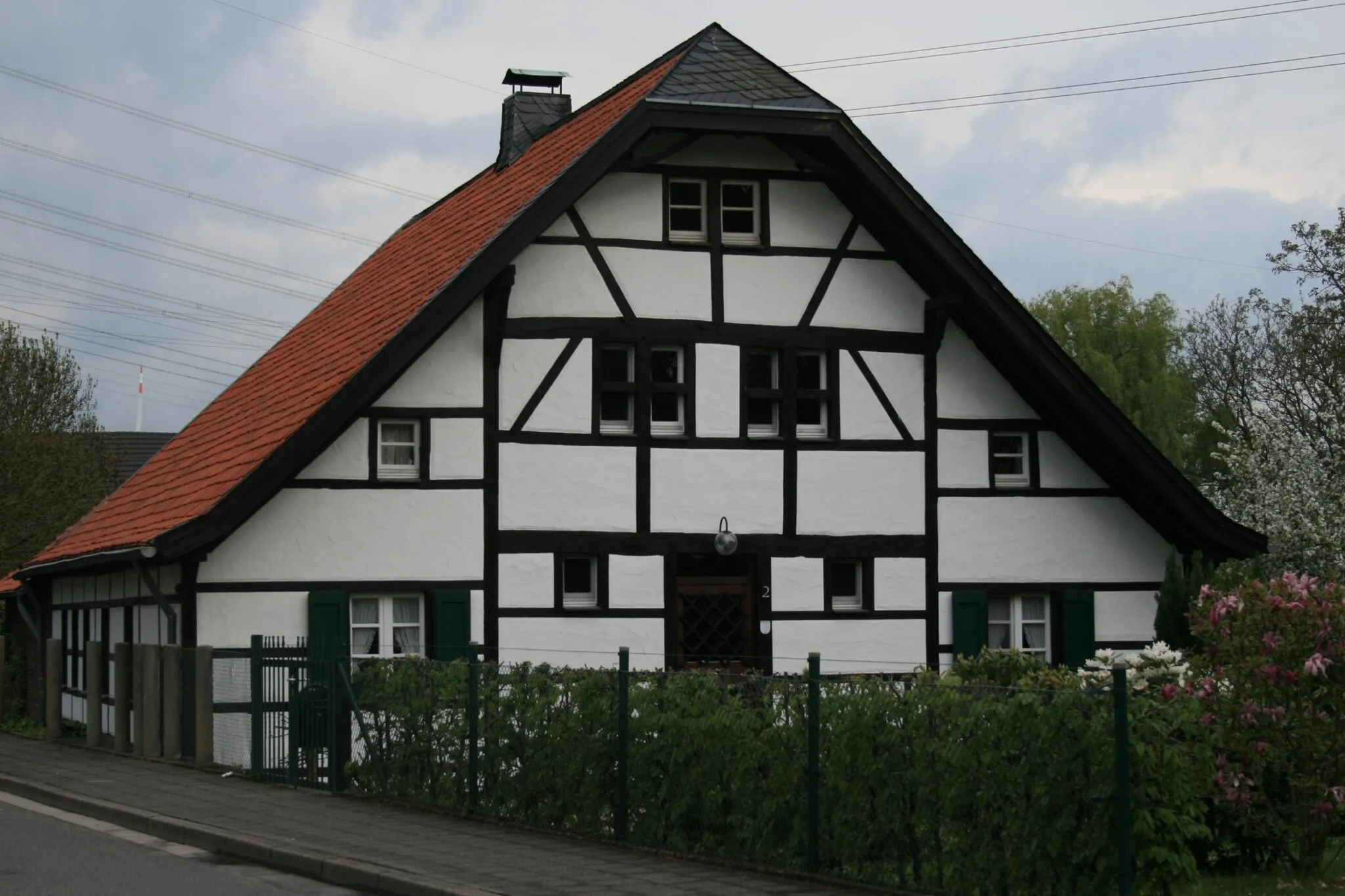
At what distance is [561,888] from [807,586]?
11.6m

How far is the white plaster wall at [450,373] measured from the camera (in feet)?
69.5

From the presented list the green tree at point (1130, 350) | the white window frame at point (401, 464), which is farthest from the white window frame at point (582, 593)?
the green tree at point (1130, 350)

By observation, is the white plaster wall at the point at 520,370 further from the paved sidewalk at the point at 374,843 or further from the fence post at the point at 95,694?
the fence post at the point at 95,694

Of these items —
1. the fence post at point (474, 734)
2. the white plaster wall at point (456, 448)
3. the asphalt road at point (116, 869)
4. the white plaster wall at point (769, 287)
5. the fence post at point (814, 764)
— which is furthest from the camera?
the white plaster wall at point (769, 287)

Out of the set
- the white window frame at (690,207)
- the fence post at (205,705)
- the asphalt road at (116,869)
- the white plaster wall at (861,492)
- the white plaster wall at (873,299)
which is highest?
the white window frame at (690,207)

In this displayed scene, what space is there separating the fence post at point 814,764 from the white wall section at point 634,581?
9.94 meters

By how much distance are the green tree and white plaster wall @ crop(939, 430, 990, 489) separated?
3054cm

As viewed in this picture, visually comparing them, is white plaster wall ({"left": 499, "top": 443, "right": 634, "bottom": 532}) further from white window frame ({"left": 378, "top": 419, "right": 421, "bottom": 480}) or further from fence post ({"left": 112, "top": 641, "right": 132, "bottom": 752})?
fence post ({"left": 112, "top": 641, "right": 132, "bottom": 752})

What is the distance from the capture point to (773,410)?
75.0 ft

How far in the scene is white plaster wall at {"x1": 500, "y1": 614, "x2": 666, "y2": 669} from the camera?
21.4m

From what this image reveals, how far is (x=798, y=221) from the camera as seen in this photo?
75.5 ft

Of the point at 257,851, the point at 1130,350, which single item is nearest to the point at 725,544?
the point at 257,851

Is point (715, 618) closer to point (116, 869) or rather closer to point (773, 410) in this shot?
point (773, 410)

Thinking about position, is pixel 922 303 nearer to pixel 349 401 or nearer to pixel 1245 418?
pixel 349 401
